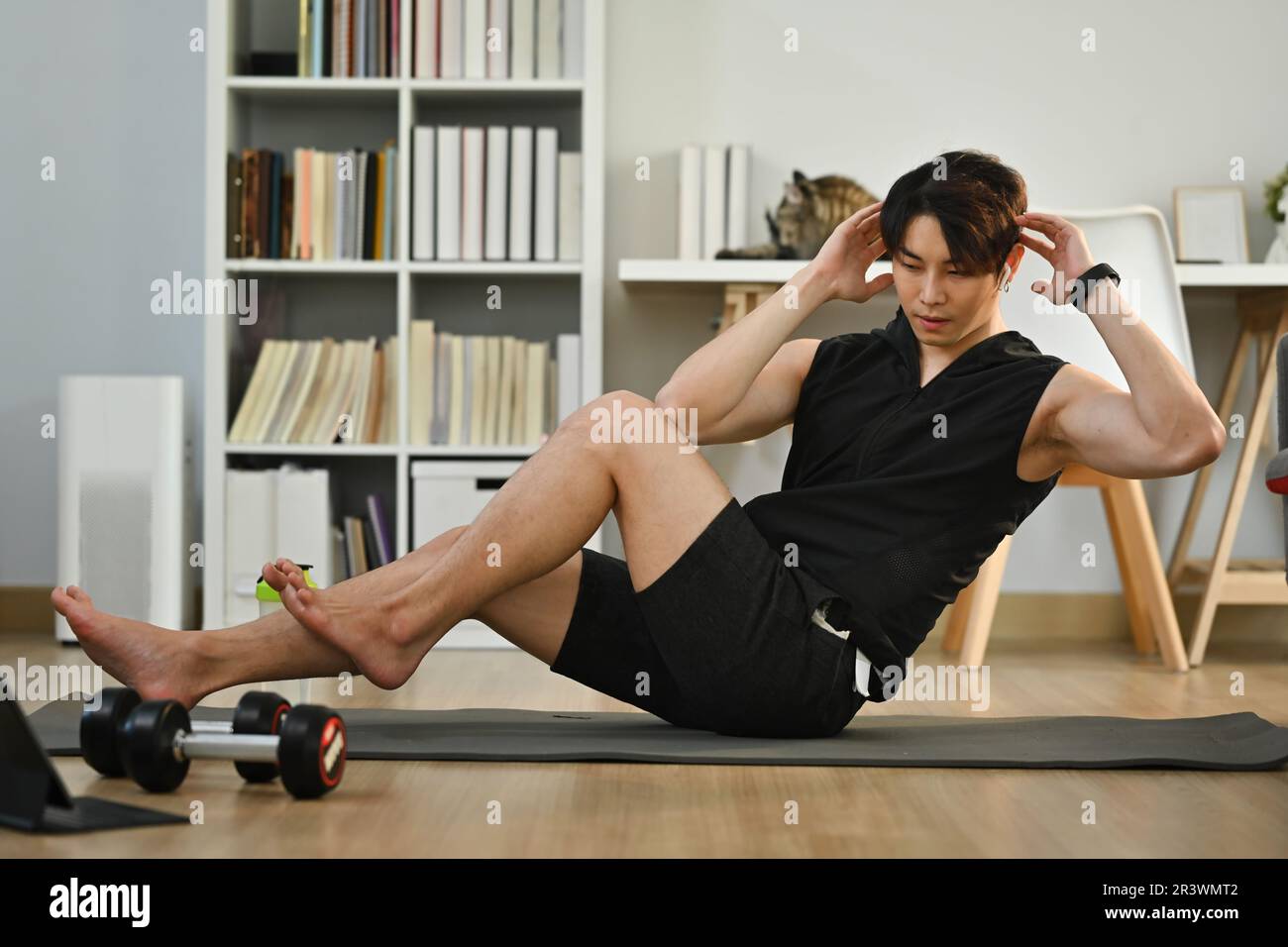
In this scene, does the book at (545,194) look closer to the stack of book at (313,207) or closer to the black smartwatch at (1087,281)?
the stack of book at (313,207)

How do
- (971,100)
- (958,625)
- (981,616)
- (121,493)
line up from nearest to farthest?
(981,616)
(121,493)
(958,625)
(971,100)

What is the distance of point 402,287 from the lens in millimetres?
3264

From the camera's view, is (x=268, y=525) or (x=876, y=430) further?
(x=268, y=525)

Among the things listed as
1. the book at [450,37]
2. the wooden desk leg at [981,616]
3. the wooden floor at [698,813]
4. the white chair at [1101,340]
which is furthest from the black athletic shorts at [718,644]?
the book at [450,37]

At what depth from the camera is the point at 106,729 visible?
164 centimetres

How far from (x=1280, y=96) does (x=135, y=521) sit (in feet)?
9.45

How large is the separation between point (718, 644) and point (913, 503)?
0.31 metres

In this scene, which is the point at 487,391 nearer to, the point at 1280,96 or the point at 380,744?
the point at 380,744

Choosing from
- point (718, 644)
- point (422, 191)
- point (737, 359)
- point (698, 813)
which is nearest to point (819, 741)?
point (718, 644)

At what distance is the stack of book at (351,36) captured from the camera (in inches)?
129

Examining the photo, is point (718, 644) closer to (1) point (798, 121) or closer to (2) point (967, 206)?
(2) point (967, 206)

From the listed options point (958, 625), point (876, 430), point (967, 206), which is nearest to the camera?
point (967, 206)
